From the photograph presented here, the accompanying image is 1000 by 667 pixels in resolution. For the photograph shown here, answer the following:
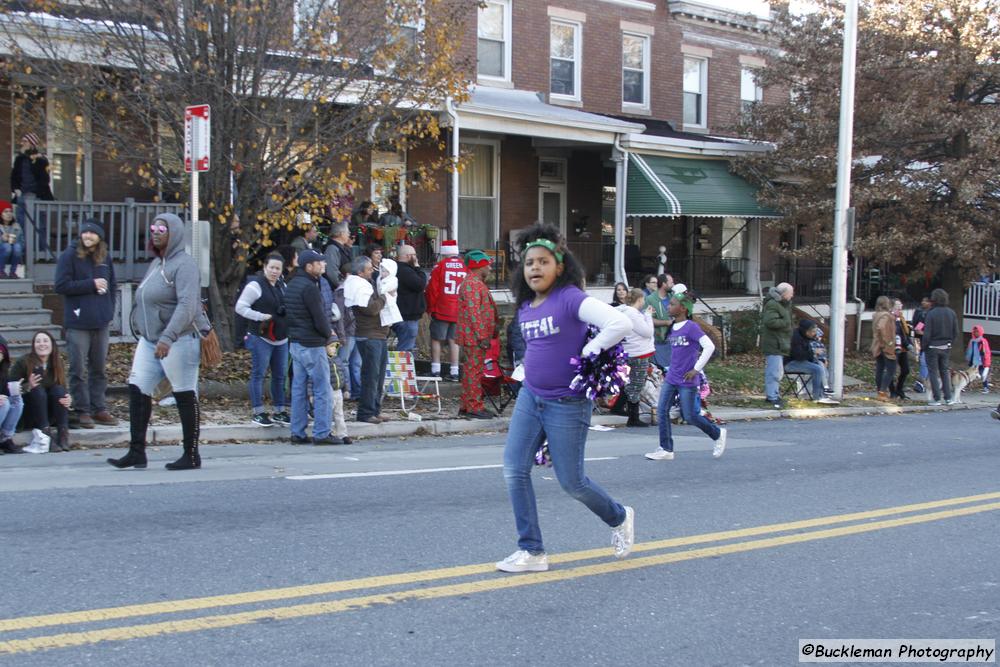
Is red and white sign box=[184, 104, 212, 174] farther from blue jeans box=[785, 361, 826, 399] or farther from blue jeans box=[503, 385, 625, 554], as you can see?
blue jeans box=[785, 361, 826, 399]

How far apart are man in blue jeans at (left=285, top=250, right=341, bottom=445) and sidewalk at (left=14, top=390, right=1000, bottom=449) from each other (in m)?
0.92

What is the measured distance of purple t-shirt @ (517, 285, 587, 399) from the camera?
229 inches

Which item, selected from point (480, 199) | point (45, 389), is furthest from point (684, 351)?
point (480, 199)

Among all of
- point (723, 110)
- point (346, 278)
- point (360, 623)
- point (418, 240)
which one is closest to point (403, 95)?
point (346, 278)

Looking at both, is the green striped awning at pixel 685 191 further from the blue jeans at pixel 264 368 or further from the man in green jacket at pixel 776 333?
the blue jeans at pixel 264 368

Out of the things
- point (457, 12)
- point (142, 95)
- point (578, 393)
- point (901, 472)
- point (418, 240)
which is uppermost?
point (457, 12)

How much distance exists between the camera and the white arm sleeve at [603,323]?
5.69 m

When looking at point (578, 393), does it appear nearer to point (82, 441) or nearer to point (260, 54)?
point (82, 441)

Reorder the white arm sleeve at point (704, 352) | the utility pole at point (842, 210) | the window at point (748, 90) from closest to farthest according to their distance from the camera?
the white arm sleeve at point (704, 352), the utility pole at point (842, 210), the window at point (748, 90)

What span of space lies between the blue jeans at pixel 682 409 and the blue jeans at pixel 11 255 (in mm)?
8685

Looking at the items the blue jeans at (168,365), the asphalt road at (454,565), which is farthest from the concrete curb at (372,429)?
the blue jeans at (168,365)

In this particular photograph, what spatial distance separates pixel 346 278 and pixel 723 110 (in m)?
16.8

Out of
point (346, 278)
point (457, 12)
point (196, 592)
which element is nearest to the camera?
point (196, 592)

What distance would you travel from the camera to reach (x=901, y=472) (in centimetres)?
1048
